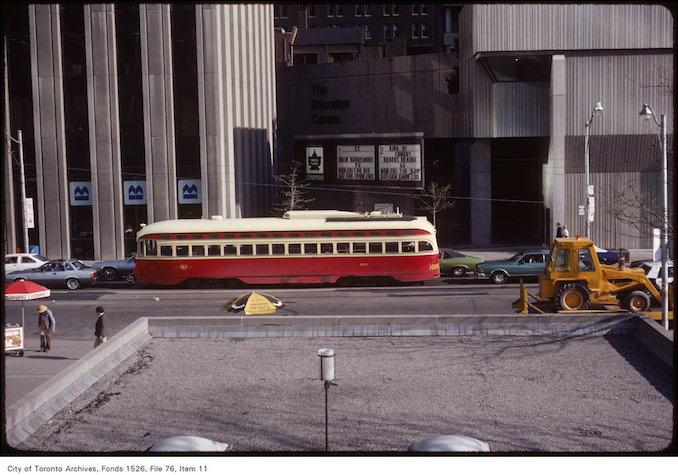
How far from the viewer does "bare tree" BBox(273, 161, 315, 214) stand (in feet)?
172

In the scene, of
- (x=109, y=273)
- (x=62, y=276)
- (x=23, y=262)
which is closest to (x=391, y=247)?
(x=109, y=273)

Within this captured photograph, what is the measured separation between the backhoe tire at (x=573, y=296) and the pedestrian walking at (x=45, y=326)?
16537mm

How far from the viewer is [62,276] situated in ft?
122

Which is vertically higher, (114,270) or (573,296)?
(573,296)

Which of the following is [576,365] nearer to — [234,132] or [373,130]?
[234,132]

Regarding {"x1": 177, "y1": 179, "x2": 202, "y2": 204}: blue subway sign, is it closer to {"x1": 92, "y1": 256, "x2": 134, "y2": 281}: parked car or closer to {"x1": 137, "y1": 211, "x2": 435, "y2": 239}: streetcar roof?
{"x1": 92, "y1": 256, "x2": 134, "y2": 281}: parked car

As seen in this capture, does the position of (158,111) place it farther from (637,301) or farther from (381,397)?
(381,397)

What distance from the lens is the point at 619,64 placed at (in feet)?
151

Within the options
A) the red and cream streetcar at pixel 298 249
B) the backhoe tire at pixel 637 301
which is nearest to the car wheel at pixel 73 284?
the red and cream streetcar at pixel 298 249

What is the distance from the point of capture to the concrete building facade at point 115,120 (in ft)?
155

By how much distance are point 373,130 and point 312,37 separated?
3443 cm

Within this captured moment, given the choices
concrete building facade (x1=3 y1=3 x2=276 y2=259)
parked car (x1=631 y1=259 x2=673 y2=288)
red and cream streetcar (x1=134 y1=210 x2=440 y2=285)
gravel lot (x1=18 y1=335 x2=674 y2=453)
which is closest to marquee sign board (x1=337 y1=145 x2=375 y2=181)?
concrete building facade (x1=3 y1=3 x2=276 y2=259)

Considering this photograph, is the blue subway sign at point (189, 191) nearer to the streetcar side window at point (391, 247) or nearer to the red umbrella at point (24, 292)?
the streetcar side window at point (391, 247)

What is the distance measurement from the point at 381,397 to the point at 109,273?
2892 centimetres
